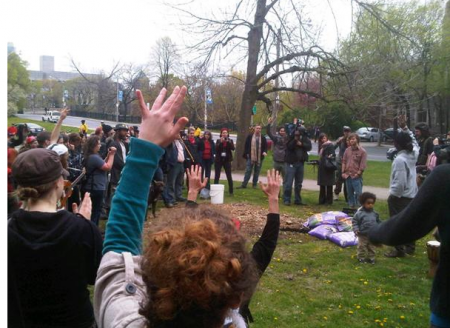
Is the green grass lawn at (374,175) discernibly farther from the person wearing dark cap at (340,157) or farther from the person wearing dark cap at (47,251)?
the person wearing dark cap at (47,251)

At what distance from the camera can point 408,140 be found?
21.4 feet

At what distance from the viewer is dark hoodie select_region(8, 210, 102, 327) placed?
198 centimetres

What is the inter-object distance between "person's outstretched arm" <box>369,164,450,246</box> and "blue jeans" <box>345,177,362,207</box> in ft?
27.4

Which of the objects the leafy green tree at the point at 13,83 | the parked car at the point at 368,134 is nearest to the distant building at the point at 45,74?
the leafy green tree at the point at 13,83

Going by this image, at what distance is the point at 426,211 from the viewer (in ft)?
7.11

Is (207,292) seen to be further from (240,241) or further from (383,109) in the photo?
(383,109)

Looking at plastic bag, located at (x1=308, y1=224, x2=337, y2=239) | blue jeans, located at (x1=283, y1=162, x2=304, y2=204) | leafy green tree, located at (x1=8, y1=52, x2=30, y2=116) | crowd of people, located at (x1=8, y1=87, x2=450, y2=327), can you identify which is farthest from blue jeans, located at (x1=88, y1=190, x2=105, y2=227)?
blue jeans, located at (x1=283, y1=162, x2=304, y2=204)

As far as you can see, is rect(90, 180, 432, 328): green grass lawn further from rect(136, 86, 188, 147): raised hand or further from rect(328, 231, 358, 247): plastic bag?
rect(136, 86, 188, 147): raised hand

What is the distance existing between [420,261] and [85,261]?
6092mm

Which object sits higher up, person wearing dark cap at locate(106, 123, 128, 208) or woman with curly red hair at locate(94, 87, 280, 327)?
woman with curly red hair at locate(94, 87, 280, 327)

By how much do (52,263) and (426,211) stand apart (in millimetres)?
1819

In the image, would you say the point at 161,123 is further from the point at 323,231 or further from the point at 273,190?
the point at 323,231

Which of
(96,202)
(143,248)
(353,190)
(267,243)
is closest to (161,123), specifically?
(143,248)

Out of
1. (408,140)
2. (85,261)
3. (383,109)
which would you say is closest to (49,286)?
(85,261)
